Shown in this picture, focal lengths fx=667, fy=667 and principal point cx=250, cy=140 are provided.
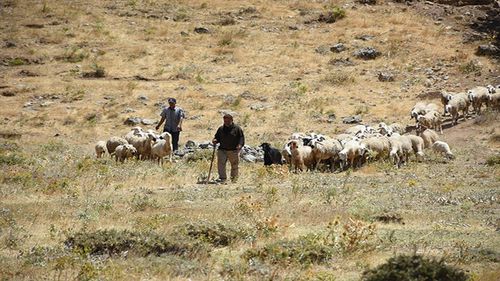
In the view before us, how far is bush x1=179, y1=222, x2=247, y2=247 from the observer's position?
397 inches

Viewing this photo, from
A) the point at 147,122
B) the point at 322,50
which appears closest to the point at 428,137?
the point at 147,122

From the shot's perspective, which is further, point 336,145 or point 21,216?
point 336,145

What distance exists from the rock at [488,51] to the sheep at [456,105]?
37.9 feet

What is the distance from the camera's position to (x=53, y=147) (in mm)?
23531

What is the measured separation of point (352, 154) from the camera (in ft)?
60.6

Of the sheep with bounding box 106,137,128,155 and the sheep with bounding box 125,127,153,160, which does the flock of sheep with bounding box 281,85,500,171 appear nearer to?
the sheep with bounding box 125,127,153,160

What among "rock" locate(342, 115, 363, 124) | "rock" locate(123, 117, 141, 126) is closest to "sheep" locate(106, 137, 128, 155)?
"rock" locate(123, 117, 141, 126)

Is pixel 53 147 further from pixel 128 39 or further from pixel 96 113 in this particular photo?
pixel 128 39

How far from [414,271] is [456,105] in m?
19.0

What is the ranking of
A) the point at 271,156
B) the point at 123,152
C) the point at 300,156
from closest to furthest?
the point at 300,156 → the point at 271,156 → the point at 123,152

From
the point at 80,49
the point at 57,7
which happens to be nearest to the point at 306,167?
the point at 80,49

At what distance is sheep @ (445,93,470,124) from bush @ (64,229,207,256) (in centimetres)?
1779

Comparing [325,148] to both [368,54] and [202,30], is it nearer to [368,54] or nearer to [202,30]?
[368,54]

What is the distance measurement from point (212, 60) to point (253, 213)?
2573cm
